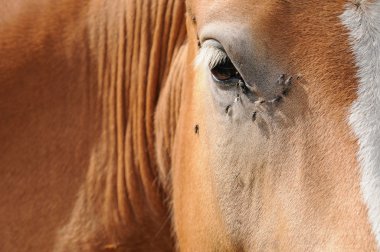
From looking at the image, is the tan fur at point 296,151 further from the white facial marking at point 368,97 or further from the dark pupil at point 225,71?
the dark pupil at point 225,71

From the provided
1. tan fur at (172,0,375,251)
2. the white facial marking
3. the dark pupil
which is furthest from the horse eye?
the white facial marking

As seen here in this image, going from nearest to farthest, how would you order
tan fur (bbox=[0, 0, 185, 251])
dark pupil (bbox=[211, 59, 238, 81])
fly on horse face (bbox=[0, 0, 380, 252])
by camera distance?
fly on horse face (bbox=[0, 0, 380, 252]), dark pupil (bbox=[211, 59, 238, 81]), tan fur (bbox=[0, 0, 185, 251])

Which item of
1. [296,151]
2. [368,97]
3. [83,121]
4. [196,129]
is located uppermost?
[368,97]

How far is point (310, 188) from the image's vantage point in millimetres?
2184

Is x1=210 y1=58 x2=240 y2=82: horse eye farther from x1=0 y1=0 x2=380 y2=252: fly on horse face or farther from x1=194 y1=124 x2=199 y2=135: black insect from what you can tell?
x1=194 y1=124 x2=199 y2=135: black insect

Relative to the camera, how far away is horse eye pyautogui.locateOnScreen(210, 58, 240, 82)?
2453 mm

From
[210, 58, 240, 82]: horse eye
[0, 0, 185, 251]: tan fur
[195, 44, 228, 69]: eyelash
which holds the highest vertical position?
[195, 44, 228, 69]: eyelash

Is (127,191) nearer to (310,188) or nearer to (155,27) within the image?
(155,27)

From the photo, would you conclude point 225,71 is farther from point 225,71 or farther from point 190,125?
point 190,125

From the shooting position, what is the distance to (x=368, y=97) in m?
2.14

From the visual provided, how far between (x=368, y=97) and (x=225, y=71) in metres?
0.56

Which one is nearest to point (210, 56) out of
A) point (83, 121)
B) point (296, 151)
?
point (296, 151)

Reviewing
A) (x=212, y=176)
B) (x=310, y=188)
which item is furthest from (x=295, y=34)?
(x=212, y=176)

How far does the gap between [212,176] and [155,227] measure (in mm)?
826
